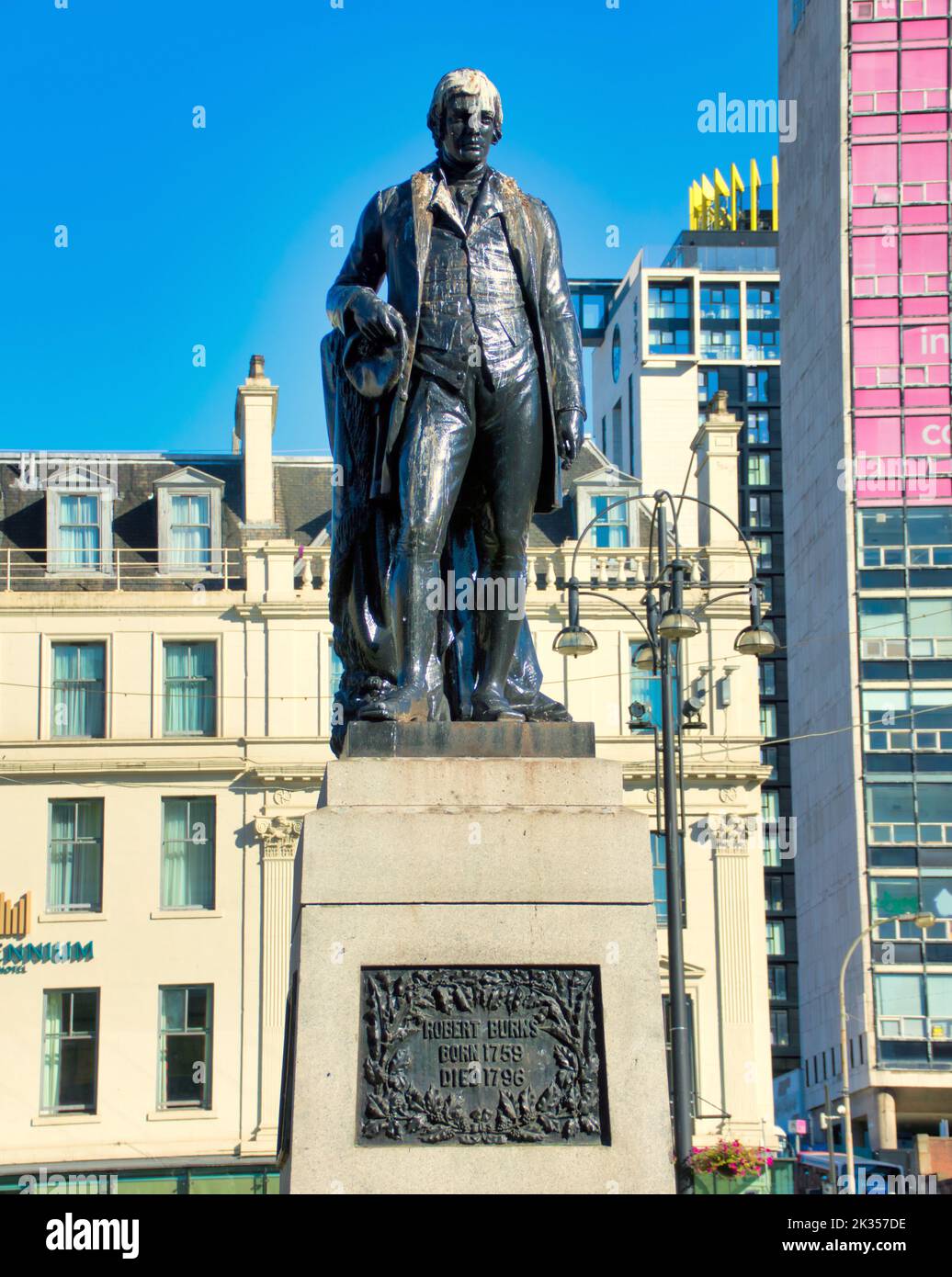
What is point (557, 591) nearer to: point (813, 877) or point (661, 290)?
point (813, 877)

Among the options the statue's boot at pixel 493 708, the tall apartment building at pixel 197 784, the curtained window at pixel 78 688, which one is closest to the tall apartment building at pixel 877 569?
the tall apartment building at pixel 197 784

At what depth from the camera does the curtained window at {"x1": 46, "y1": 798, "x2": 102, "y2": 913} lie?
45719mm

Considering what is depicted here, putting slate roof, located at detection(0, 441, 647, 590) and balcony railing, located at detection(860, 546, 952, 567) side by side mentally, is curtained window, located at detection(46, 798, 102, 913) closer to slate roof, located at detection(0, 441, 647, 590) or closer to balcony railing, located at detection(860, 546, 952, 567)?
slate roof, located at detection(0, 441, 647, 590)

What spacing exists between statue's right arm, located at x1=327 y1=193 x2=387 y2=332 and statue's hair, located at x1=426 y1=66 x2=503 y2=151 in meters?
0.47

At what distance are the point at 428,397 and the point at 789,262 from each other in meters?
77.6

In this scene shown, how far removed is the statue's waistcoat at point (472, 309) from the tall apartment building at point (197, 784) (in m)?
33.9

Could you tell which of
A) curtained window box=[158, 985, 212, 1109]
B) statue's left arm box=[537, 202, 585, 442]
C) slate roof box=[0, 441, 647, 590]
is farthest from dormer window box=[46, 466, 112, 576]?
statue's left arm box=[537, 202, 585, 442]

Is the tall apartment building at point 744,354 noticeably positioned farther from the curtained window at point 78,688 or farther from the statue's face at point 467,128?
the statue's face at point 467,128

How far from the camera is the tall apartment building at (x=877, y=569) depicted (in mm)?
68750

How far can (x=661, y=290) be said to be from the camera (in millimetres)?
126688

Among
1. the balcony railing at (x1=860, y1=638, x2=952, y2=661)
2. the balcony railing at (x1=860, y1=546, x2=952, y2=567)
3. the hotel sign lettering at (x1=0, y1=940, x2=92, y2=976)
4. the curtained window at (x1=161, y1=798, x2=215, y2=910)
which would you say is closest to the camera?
the hotel sign lettering at (x1=0, y1=940, x2=92, y2=976)

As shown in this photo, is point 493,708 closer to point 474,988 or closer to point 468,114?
point 474,988

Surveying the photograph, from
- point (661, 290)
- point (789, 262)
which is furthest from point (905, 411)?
point (661, 290)
